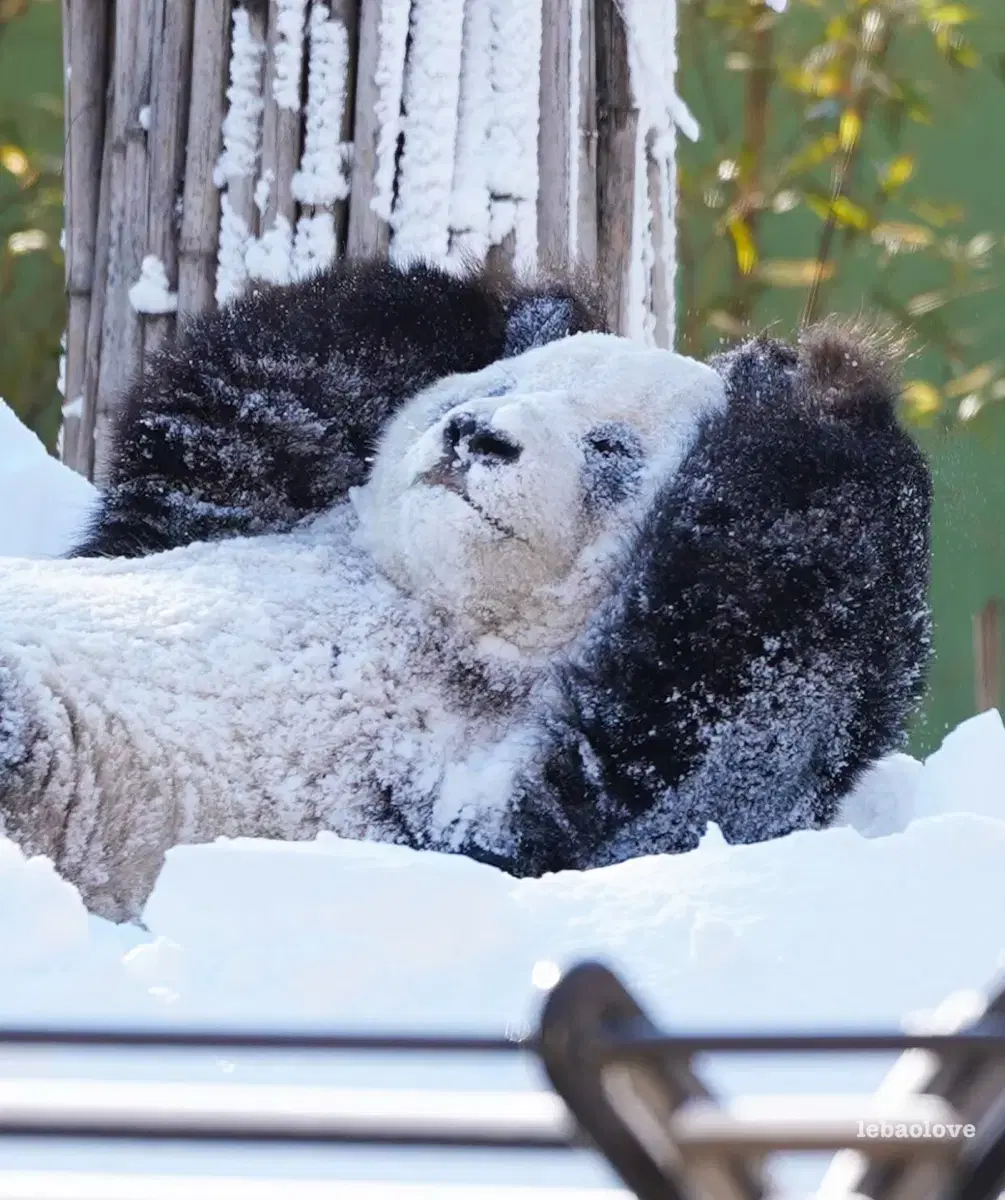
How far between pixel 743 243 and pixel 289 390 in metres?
1.93

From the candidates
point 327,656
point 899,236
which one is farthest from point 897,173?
point 327,656

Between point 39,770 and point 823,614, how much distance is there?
0.51 meters

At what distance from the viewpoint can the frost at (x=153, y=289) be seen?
5.69ft

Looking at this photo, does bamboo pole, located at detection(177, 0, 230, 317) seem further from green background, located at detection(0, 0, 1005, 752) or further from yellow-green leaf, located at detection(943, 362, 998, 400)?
yellow-green leaf, located at detection(943, 362, 998, 400)

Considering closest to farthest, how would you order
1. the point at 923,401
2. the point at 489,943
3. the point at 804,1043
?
1. the point at 804,1043
2. the point at 489,943
3. the point at 923,401

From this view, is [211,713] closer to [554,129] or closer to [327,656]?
[327,656]

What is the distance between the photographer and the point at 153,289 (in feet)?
5.69

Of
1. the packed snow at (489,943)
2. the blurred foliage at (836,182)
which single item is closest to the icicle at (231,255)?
the packed snow at (489,943)

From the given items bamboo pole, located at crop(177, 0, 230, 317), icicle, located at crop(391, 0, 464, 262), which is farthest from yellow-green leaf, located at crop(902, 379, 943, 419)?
bamboo pole, located at crop(177, 0, 230, 317)

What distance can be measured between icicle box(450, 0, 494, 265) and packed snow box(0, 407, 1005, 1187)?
976mm

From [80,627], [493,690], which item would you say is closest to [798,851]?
[493,690]

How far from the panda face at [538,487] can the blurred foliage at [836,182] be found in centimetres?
181

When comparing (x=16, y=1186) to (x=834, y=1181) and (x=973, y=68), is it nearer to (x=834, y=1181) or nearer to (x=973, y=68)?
(x=834, y=1181)

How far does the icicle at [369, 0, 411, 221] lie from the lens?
1.64 metres
